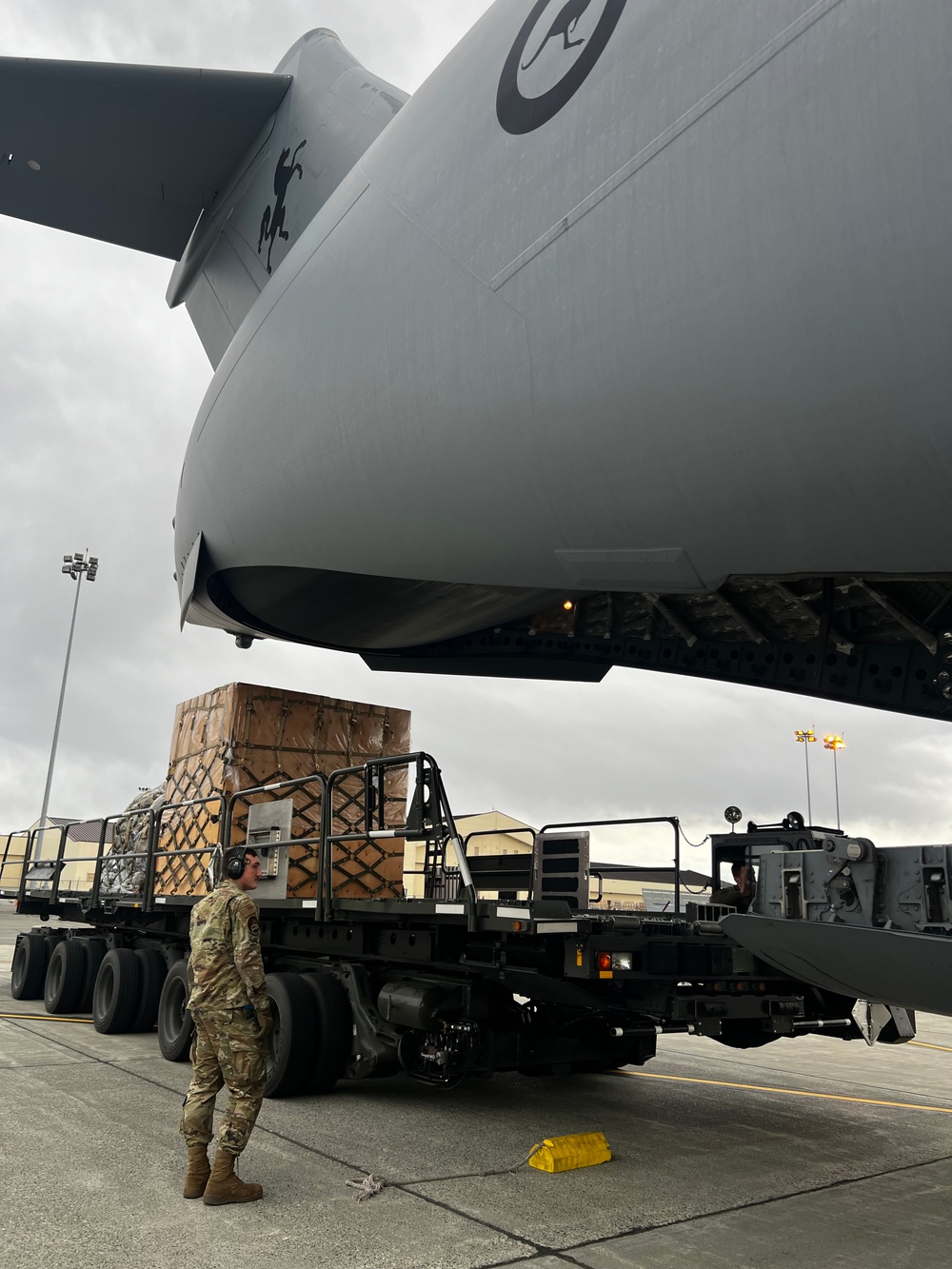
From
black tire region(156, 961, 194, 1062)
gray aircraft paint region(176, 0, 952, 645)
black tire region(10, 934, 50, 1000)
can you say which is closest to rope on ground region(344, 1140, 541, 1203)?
gray aircraft paint region(176, 0, 952, 645)

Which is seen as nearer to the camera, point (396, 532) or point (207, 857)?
point (396, 532)

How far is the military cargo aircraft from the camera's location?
2.96 metres

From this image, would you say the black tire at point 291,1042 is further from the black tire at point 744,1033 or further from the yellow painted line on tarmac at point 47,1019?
the yellow painted line on tarmac at point 47,1019

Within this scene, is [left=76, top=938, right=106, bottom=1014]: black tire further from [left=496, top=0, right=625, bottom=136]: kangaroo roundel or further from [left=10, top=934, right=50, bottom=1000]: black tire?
[left=496, top=0, right=625, bottom=136]: kangaroo roundel

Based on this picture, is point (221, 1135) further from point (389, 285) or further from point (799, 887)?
point (389, 285)

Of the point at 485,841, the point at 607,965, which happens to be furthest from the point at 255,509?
the point at 485,841

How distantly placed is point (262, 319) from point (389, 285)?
5.90 ft

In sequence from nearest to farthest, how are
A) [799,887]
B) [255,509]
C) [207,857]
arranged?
[799,887] < [255,509] < [207,857]

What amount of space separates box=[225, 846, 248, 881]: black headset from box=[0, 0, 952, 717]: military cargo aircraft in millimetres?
1679

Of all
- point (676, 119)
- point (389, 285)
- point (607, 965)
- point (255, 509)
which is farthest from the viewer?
point (255, 509)

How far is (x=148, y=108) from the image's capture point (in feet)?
27.5

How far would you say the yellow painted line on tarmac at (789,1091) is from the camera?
7.82 meters

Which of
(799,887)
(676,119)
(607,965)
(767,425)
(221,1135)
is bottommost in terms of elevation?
(221,1135)

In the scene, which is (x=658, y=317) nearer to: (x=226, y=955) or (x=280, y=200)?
(x=226, y=955)
